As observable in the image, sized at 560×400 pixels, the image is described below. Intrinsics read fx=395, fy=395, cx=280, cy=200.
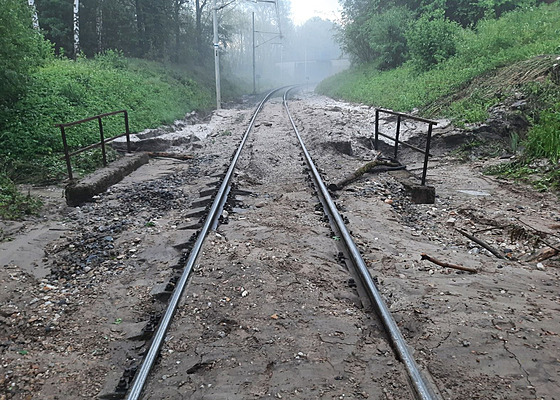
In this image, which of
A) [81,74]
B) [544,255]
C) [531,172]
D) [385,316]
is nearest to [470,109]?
[531,172]

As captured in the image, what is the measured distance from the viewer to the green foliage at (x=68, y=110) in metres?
8.80

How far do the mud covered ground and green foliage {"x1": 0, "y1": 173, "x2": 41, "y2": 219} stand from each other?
22 centimetres

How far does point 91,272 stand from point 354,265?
2920 mm

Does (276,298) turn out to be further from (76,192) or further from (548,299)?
(76,192)

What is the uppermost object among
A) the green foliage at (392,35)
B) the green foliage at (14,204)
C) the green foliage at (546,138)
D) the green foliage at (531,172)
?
the green foliage at (392,35)

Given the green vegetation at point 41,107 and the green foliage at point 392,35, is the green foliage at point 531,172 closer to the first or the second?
the green vegetation at point 41,107

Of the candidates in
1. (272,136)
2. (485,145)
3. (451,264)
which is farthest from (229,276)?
(272,136)

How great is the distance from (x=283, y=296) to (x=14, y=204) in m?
4.88

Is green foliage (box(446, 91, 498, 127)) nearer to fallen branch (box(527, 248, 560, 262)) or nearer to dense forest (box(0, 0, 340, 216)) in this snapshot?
fallen branch (box(527, 248, 560, 262))

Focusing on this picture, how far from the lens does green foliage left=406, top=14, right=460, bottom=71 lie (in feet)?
57.0

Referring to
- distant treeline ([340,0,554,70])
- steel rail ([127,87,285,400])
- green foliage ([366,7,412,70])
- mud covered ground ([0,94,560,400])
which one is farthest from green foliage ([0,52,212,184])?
green foliage ([366,7,412,70])

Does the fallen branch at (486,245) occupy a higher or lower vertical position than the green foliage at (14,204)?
lower

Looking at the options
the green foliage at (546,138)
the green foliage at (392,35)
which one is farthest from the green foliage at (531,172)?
the green foliage at (392,35)

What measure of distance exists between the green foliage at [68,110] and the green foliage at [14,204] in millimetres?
1277
